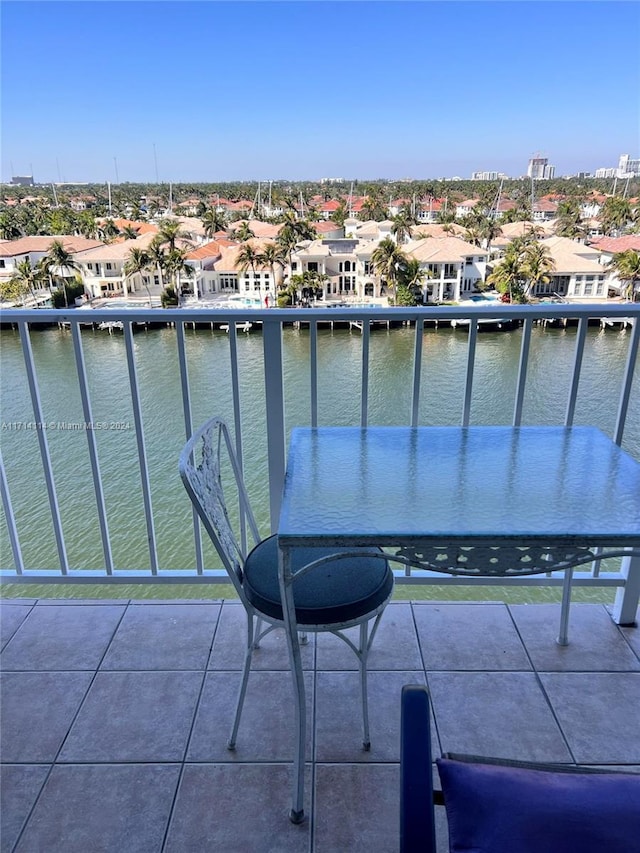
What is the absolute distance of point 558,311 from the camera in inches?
67.4

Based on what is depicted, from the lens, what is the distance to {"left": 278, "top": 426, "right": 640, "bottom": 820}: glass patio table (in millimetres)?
1081

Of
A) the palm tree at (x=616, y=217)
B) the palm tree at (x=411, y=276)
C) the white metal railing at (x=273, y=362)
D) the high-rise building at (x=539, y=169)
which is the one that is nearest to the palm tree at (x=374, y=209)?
the palm tree at (x=616, y=217)

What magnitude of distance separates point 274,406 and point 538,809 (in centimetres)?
131

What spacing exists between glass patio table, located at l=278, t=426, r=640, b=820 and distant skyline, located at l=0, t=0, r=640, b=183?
2.54 m

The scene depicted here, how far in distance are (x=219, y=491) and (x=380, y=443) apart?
0.47 meters

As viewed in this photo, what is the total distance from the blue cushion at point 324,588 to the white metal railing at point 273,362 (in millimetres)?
451

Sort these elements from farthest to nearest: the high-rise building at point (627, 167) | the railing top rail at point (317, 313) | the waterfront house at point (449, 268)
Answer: the high-rise building at point (627, 167) < the waterfront house at point (449, 268) < the railing top rail at point (317, 313)

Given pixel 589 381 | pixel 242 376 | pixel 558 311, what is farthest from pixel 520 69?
pixel 558 311

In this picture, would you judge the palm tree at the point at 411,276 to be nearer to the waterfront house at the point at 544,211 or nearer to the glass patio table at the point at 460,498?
the glass patio table at the point at 460,498

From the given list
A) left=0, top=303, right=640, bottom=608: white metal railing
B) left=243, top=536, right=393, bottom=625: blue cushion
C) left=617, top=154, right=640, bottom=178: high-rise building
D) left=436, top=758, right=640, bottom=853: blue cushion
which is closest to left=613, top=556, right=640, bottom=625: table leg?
left=0, top=303, right=640, bottom=608: white metal railing

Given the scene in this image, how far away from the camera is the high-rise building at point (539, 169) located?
7556 cm

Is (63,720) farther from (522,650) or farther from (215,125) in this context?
(215,125)

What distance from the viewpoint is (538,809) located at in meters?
0.84

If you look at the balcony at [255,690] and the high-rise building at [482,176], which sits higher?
the high-rise building at [482,176]
